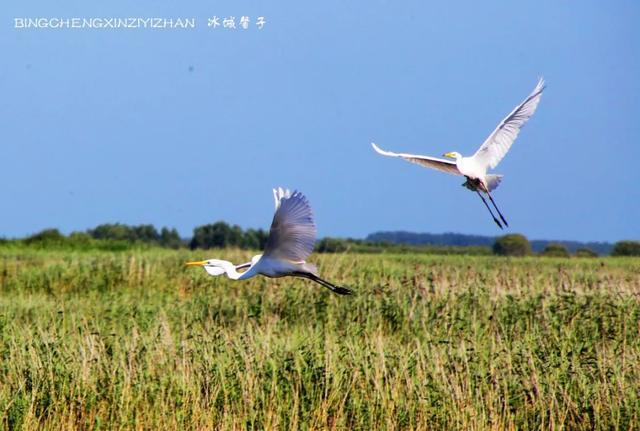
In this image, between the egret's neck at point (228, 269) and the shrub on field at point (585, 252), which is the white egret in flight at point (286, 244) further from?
the shrub on field at point (585, 252)

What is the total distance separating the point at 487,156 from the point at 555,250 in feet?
79.5

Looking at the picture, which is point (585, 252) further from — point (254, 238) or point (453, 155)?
point (453, 155)

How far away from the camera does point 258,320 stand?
9547 millimetres

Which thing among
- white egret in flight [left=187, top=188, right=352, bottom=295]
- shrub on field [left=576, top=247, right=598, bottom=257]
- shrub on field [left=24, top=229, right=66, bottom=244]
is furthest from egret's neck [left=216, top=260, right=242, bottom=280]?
shrub on field [left=576, top=247, right=598, bottom=257]

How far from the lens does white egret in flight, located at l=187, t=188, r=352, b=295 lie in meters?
3.56

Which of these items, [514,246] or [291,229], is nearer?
[291,229]

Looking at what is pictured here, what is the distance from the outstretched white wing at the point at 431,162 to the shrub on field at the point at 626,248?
21.8 m

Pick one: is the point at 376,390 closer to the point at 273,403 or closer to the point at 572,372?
the point at 273,403

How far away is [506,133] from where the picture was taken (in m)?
4.71

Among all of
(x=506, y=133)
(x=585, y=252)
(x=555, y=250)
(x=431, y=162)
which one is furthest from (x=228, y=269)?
(x=555, y=250)

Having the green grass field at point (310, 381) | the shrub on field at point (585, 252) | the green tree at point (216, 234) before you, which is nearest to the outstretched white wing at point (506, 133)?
the green grass field at point (310, 381)

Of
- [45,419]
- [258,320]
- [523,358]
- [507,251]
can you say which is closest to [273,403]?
[45,419]

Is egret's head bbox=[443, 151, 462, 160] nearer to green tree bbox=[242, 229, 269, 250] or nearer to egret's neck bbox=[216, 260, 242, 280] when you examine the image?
egret's neck bbox=[216, 260, 242, 280]

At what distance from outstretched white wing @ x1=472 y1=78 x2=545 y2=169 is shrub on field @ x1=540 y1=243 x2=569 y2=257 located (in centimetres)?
2278
